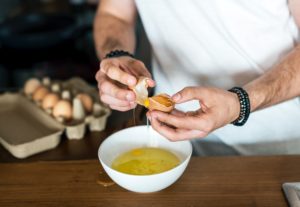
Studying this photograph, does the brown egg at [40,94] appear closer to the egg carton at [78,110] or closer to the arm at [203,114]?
the egg carton at [78,110]

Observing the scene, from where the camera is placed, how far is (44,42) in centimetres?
164

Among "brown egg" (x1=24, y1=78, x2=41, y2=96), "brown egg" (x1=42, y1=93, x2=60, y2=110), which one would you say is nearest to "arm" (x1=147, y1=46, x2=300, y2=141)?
"brown egg" (x1=42, y1=93, x2=60, y2=110)

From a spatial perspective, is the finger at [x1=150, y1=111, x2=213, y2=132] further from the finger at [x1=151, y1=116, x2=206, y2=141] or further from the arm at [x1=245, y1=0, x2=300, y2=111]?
the arm at [x1=245, y1=0, x2=300, y2=111]

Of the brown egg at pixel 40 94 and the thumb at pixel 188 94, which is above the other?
the thumb at pixel 188 94

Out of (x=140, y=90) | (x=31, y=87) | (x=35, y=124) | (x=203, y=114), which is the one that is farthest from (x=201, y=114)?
(x=31, y=87)

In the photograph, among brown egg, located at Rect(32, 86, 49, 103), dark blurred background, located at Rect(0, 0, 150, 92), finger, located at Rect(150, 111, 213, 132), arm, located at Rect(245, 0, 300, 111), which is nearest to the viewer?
finger, located at Rect(150, 111, 213, 132)

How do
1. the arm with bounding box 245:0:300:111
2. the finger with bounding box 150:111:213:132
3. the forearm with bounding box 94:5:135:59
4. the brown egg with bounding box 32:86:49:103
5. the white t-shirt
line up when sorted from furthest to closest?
the brown egg with bounding box 32:86:49:103, the forearm with bounding box 94:5:135:59, the white t-shirt, the arm with bounding box 245:0:300:111, the finger with bounding box 150:111:213:132

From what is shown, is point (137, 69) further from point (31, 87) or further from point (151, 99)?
point (31, 87)

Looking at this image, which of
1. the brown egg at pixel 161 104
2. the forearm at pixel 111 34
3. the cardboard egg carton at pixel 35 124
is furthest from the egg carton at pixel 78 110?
the brown egg at pixel 161 104

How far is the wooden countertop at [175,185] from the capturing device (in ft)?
2.38

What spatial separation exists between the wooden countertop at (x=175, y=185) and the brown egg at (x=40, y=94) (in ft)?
1.19

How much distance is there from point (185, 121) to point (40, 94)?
632mm

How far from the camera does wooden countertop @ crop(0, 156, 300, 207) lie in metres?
0.73

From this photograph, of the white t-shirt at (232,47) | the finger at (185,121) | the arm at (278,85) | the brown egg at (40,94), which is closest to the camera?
the finger at (185,121)
